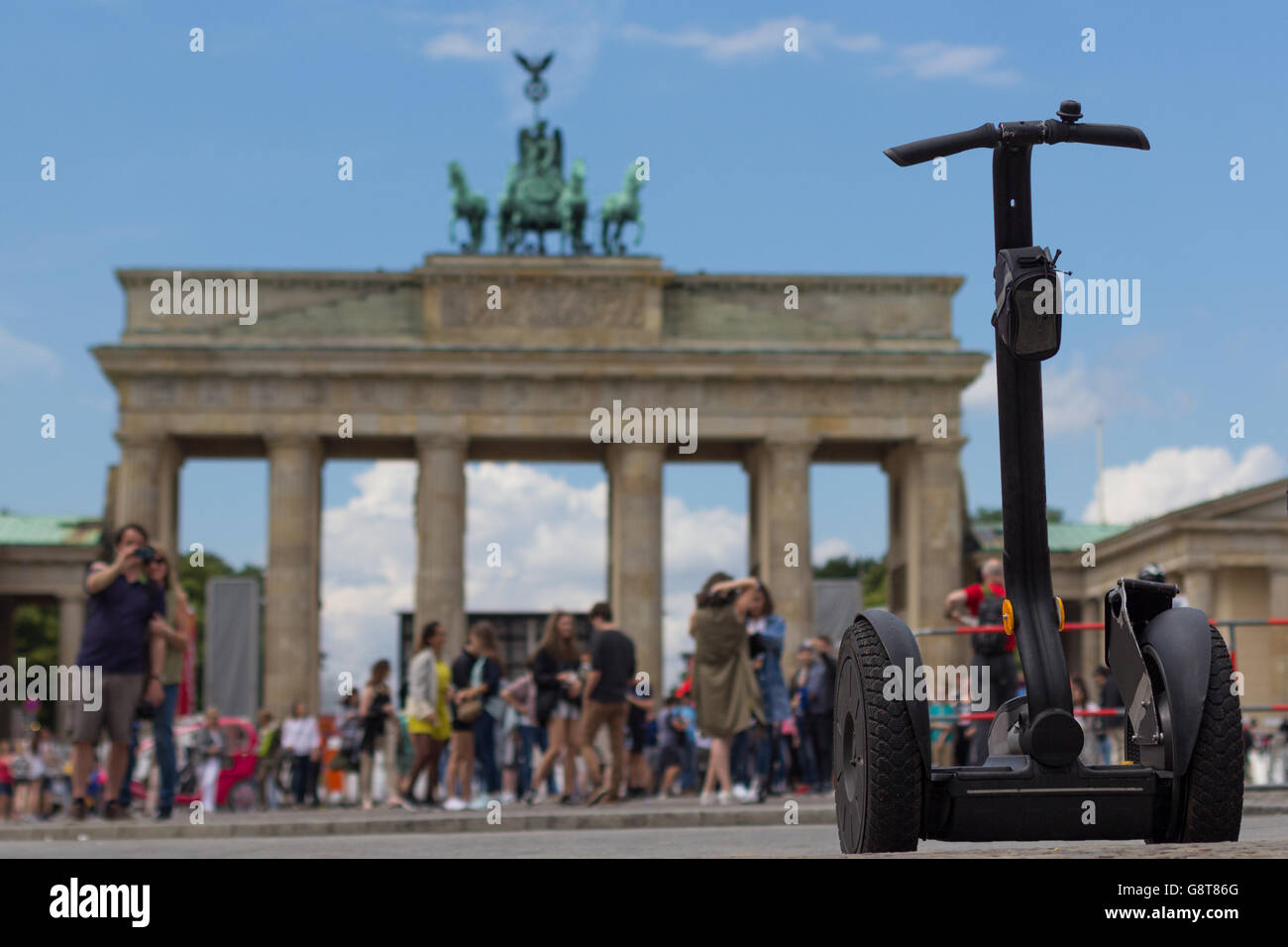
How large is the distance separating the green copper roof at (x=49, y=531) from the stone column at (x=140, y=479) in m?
6.82

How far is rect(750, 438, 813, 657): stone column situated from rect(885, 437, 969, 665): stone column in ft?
11.3

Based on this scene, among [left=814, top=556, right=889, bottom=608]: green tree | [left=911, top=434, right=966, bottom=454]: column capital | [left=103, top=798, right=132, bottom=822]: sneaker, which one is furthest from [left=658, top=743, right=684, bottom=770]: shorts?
[left=814, top=556, right=889, bottom=608]: green tree

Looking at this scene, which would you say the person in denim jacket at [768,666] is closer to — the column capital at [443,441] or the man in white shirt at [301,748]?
the man in white shirt at [301,748]

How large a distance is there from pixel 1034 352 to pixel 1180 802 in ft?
3.95

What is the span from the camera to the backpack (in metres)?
14.7

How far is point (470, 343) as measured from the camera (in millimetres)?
60094

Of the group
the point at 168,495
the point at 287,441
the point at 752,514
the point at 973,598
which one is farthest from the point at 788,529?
the point at 973,598

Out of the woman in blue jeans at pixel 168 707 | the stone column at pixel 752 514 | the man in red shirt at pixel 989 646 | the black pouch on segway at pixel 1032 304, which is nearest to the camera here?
the black pouch on segway at pixel 1032 304

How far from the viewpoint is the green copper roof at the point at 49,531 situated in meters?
65.9

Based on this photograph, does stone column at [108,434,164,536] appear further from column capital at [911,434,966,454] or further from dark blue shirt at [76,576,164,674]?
dark blue shirt at [76,576,164,674]

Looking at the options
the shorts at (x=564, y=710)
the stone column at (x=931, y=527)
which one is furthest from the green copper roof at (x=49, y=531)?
the shorts at (x=564, y=710)

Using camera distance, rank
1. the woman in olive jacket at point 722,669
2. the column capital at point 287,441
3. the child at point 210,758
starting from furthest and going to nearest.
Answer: the column capital at point 287,441 → the child at point 210,758 → the woman in olive jacket at point 722,669

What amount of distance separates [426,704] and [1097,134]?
49.6ft
